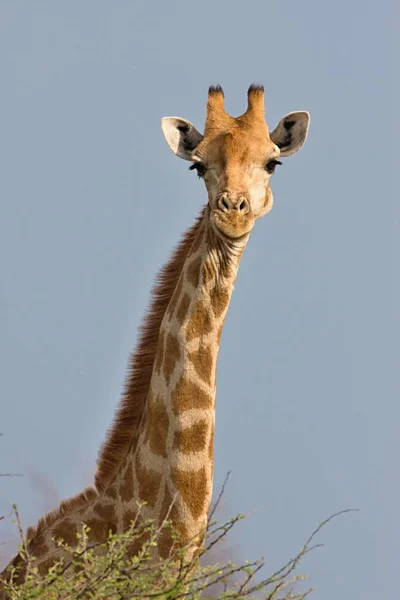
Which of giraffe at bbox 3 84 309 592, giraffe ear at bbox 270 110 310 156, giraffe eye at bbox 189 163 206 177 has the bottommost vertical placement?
giraffe at bbox 3 84 309 592

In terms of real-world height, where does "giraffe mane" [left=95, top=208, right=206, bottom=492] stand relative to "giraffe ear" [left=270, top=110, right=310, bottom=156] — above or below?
below

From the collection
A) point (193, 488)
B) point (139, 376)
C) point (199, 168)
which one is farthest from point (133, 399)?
point (199, 168)

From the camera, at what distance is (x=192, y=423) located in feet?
29.5

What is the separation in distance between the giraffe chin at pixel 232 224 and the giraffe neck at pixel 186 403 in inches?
5.7

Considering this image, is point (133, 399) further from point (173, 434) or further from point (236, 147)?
point (236, 147)

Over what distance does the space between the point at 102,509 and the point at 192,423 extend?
901mm

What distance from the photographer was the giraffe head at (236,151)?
9.14 meters

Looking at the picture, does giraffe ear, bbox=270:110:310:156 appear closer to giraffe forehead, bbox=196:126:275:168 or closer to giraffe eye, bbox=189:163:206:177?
giraffe forehead, bbox=196:126:275:168

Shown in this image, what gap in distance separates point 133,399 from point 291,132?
2.54 meters

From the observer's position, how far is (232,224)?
9.09 meters

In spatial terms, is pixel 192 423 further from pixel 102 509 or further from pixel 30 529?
pixel 30 529

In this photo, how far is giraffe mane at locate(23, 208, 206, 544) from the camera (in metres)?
9.50

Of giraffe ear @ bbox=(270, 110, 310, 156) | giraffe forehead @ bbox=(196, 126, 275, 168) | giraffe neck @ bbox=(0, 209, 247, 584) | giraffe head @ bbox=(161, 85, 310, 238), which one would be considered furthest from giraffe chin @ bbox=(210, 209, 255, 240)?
giraffe ear @ bbox=(270, 110, 310, 156)

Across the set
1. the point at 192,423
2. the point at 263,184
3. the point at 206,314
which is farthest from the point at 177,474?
the point at 263,184
